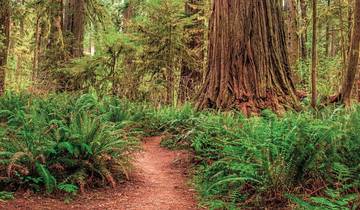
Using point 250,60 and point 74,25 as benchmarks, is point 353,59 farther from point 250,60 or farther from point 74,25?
point 74,25

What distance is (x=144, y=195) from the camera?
172 inches

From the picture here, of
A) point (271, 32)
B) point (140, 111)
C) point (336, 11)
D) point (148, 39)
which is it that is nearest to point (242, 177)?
point (271, 32)

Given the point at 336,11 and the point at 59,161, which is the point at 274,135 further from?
the point at 336,11

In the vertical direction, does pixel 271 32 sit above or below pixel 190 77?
above

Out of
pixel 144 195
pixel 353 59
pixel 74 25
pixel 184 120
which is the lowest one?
pixel 144 195

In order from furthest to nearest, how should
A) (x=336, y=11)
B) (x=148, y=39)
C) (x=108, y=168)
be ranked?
(x=336, y=11), (x=148, y=39), (x=108, y=168)

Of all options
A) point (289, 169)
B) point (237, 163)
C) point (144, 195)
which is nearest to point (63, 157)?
point (144, 195)

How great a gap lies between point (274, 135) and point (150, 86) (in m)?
7.77

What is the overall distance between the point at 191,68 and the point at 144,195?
7891 millimetres

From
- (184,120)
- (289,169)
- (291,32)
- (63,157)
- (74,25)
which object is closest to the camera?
(289,169)

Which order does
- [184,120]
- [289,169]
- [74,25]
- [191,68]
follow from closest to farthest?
[289,169] → [184,120] → [191,68] → [74,25]

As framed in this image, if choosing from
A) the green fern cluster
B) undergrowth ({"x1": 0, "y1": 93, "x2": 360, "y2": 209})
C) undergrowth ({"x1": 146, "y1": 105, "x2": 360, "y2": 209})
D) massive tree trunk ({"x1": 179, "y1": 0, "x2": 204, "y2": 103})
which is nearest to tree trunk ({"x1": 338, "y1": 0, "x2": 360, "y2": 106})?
undergrowth ({"x1": 0, "y1": 93, "x2": 360, "y2": 209})

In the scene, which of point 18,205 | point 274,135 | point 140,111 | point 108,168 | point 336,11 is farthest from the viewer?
point 336,11

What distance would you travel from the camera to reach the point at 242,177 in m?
3.72
